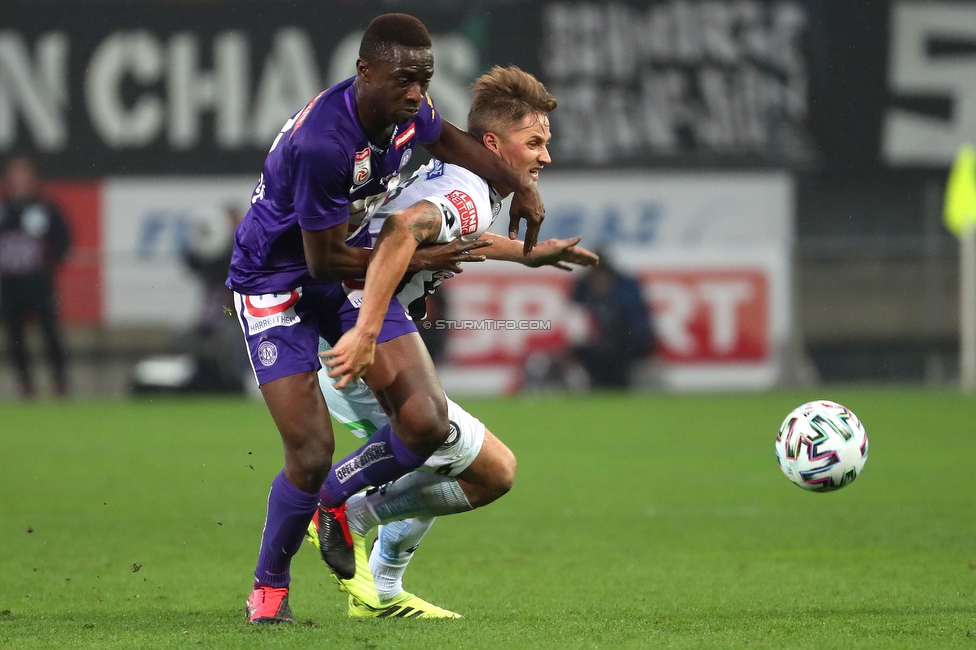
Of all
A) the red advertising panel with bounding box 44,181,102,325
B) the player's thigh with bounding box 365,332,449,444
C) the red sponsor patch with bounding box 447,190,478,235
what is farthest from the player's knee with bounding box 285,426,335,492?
the red advertising panel with bounding box 44,181,102,325

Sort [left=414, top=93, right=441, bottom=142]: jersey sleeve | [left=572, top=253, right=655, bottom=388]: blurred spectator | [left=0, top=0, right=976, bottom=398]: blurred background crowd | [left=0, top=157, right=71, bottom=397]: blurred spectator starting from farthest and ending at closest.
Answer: [left=0, top=0, right=976, bottom=398]: blurred background crowd, [left=0, top=157, right=71, bottom=397]: blurred spectator, [left=572, top=253, right=655, bottom=388]: blurred spectator, [left=414, top=93, right=441, bottom=142]: jersey sleeve

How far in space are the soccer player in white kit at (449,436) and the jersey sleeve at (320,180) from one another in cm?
52

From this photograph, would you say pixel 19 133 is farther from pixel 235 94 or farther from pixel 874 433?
pixel 874 433

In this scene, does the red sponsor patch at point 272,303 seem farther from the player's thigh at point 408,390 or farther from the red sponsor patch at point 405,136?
the red sponsor patch at point 405,136

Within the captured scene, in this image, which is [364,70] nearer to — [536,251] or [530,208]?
[530,208]

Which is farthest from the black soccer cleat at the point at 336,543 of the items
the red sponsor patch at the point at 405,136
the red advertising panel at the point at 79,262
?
the red advertising panel at the point at 79,262

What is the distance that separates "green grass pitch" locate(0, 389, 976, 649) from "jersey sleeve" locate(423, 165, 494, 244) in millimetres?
1501

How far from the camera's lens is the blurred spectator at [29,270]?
1769 centimetres

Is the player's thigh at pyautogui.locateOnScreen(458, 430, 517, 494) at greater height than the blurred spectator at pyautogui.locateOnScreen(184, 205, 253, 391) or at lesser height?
greater

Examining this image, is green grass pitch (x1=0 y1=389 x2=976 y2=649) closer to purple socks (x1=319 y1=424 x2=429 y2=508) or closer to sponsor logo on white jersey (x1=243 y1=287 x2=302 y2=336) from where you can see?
purple socks (x1=319 y1=424 x2=429 y2=508)

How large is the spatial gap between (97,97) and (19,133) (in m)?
1.36

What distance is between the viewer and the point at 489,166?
17.2 ft

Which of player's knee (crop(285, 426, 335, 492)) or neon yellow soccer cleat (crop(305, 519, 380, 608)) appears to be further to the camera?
neon yellow soccer cleat (crop(305, 519, 380, 608))

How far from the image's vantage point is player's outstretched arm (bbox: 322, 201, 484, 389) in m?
4.46
